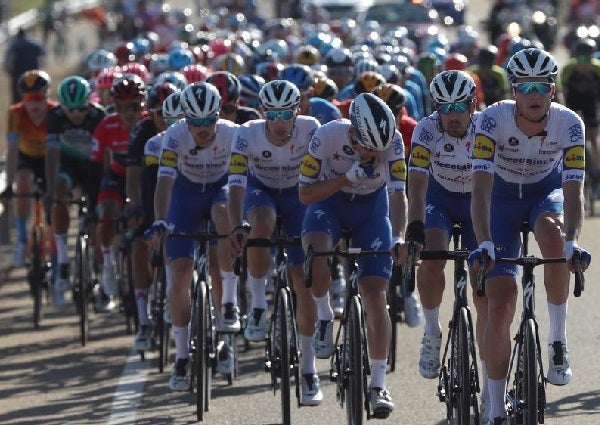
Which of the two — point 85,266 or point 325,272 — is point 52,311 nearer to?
point 85,266

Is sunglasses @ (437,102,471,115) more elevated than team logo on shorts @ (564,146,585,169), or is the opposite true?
sunglasses @ (437,102,471,115)

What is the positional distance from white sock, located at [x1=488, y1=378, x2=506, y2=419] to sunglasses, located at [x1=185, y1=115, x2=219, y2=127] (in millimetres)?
2912

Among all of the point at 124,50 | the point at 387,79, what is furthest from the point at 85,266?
the point at 124,50

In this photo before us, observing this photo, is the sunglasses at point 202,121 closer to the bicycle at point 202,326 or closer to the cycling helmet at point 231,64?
the bicycle at point 202,326

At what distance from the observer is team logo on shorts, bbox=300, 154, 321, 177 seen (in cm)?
1062

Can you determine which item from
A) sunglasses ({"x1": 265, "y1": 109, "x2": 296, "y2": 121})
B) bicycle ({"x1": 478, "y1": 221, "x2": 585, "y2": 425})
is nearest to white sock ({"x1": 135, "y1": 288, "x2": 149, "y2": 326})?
sunglasses ({"x1": 265, "y1": 109, "x2": 296, "y2": 121})

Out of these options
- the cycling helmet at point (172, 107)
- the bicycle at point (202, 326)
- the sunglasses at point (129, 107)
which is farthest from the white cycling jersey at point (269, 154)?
the sunglasses at point (129, 107)

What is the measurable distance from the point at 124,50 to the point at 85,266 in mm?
7933

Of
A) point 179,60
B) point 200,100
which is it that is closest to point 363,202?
point 200,100

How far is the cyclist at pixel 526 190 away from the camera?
955cm

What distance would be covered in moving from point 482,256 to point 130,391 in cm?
396

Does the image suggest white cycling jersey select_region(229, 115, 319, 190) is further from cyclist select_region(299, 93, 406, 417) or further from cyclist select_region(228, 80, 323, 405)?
cyclist select_region(299, 93, 406, 417)

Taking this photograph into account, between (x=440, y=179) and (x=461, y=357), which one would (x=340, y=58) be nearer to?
(x=440, y=179)

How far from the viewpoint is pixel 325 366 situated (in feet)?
43.2
